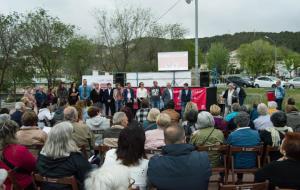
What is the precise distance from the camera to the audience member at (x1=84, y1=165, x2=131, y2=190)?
2785 mm

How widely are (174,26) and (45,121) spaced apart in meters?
41.3

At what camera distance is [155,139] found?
19.6ft

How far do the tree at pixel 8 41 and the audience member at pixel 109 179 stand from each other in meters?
25.1

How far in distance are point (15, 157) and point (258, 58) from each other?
260 ft

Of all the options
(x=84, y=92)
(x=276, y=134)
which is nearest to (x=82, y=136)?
(x=276, y=134)

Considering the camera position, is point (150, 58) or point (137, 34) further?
point (150, 58)

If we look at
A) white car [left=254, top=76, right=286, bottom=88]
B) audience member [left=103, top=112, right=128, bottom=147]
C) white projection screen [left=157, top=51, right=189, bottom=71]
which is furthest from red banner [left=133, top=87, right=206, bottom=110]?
white car [left=254, top=76, right=286, bottom=88]

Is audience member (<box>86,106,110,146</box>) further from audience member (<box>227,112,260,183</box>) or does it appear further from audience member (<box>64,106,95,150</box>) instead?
audience member (<box>227,112,260,183</box>)

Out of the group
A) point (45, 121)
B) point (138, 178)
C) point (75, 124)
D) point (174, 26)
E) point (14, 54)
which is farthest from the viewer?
point (174, 26)

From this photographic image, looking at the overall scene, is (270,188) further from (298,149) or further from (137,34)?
(137,34)

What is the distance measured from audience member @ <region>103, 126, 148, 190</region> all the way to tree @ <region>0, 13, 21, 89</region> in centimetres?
2377

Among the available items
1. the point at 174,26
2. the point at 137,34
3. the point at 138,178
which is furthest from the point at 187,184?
the point at 174,26

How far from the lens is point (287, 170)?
13.0ft

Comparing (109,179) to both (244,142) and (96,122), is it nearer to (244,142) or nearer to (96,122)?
(244,142)
